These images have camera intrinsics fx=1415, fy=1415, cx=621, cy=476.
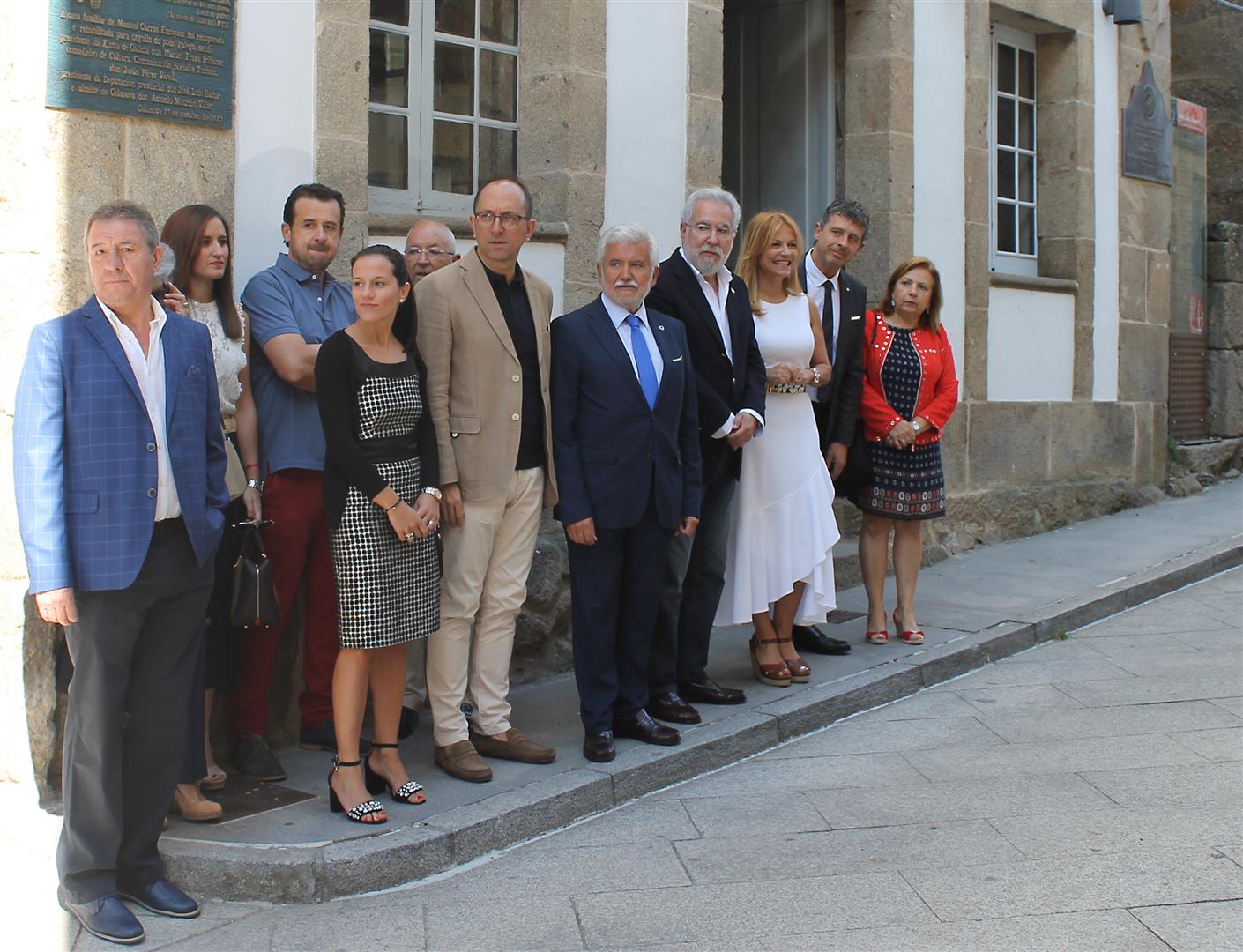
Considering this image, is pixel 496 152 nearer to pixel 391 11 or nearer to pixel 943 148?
pixel 391 11

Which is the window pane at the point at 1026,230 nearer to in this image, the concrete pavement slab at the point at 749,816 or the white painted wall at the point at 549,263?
the white painted wall at the point at 549,263

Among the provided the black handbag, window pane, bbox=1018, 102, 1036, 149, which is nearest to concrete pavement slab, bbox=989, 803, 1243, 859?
the black handbag

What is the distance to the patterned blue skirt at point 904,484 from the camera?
6.70 metres

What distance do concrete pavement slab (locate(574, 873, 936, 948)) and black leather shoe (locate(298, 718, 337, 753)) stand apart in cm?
151

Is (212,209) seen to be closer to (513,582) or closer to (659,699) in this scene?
(513,582)

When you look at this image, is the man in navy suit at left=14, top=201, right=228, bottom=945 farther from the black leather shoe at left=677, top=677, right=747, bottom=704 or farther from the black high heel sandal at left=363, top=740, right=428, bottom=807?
the black leather shoe at left=677, top=677, right=747, bottom=704

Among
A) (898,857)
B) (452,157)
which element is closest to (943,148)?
(452,157)

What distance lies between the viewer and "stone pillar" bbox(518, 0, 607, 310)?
6.72 m

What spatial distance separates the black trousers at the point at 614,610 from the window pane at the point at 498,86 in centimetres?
260

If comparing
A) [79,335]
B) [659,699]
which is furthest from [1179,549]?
[79,335]

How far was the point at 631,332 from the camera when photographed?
518 cm

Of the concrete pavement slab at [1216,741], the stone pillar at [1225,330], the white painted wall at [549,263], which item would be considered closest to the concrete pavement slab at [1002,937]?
the concrete pavement slab at [1216,741]

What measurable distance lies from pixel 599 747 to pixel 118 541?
1979mm

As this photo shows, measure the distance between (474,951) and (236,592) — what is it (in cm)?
143
